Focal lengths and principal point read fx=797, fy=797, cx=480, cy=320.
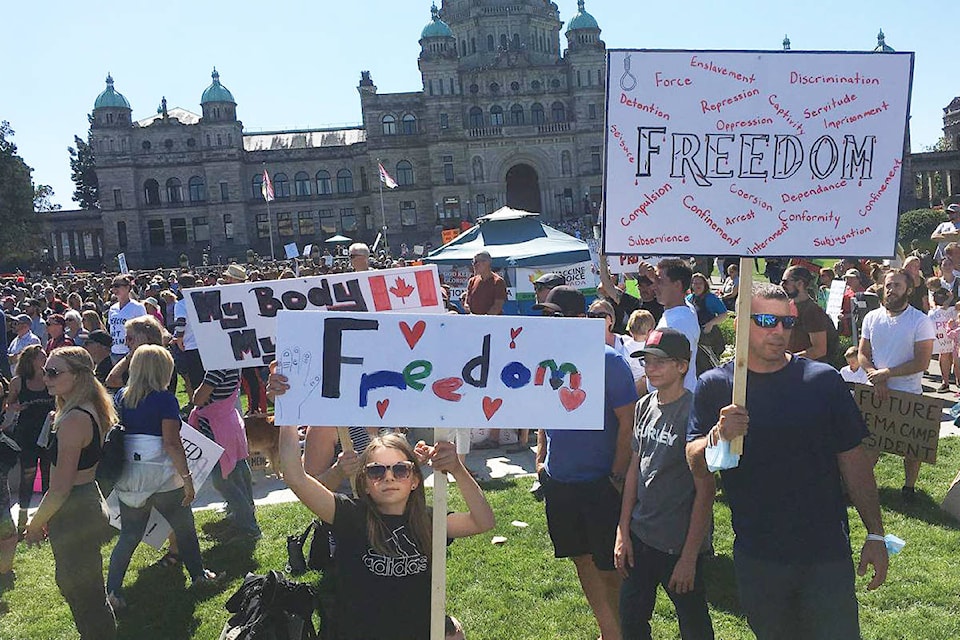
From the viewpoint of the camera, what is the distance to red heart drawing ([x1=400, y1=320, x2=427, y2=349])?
3.20 m

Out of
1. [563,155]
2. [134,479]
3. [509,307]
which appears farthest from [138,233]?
[134,479]

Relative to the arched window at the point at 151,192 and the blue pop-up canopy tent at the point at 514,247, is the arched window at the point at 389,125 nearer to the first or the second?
the arched window at the point at 151,192

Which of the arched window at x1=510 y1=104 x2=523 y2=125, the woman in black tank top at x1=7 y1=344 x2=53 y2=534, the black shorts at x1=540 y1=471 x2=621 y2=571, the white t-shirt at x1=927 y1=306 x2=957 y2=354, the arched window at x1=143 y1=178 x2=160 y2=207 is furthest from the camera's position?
the arched window at x1=143 y1=178 x2=160 y2=207

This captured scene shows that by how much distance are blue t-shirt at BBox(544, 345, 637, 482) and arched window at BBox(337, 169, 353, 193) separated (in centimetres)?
6186

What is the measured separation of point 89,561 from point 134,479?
3.10ft

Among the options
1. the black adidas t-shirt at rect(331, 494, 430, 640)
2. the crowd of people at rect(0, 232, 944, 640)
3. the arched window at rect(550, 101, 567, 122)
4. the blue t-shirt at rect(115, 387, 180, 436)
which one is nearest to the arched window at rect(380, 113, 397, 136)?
the arched window at rect(550, 101, 567, 122)

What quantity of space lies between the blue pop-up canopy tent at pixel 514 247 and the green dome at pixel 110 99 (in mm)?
53477

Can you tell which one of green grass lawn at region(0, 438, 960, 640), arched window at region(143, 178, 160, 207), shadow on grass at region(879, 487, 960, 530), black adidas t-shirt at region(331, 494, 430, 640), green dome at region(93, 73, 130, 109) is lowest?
green grass lawn at region(0, 438, 960, 640)

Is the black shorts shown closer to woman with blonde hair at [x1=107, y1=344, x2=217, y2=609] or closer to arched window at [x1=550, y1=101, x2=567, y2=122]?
woman with blonde hair at [x1=107, y1=344, x2=217, y2=609]

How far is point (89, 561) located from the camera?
14.5 feet

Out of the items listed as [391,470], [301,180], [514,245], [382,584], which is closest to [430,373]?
[391,470]

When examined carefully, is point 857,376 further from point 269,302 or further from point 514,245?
point 514,245

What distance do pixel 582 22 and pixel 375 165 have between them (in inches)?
792

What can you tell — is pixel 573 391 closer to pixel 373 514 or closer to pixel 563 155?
pixel 373 514
